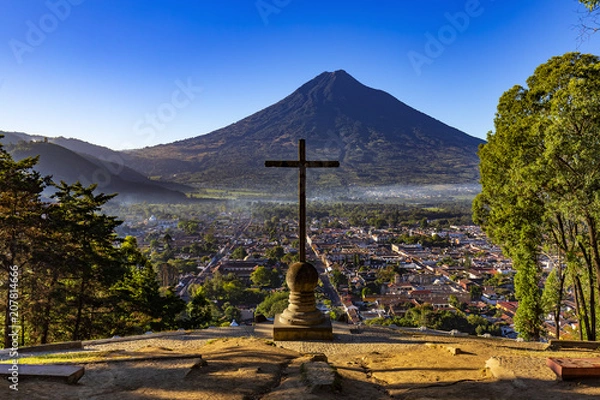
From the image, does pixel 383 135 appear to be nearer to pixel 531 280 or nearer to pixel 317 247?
pixel 317 247

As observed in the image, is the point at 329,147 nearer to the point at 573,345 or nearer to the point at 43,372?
the point at 573,345

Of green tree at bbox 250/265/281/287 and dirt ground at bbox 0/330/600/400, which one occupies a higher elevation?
dirt ground at bbox 0/330/600/400

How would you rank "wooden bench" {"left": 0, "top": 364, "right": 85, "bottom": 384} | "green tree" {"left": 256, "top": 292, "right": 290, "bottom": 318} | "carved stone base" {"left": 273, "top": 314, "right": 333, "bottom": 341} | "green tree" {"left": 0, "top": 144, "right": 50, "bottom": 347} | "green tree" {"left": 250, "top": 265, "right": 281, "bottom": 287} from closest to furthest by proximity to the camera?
"wooden bench" {"left": 0, "top": 364, "right": 85, "bottom": 384} → "carved stone base" {"left": 273, "top": 314, "right": 333, "bottom": 341} → "green tree" {"left": 0, "top": 144, "right": 50, "bottom": 347} → "green tree" {"left": 256, "top": 292, "right": 290, "bottom": 318} → "green tree" {"left": 250, "top": 265, "right": 281, "bottom": 287}

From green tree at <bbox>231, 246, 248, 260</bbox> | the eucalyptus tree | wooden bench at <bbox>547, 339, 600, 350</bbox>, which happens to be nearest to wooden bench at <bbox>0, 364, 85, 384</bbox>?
wooden bench at <bbox>547, 339, 600, 350</bbox>

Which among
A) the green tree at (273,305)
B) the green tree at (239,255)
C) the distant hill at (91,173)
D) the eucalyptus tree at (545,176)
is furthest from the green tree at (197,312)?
the distant hill at (91,173)

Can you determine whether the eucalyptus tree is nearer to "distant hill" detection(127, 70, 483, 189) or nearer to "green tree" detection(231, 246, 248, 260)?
"green tree" detection(231, 246, 248, 260)

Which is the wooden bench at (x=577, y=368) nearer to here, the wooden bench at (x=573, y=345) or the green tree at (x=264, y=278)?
the wooden bench at (x=573, y=345)
